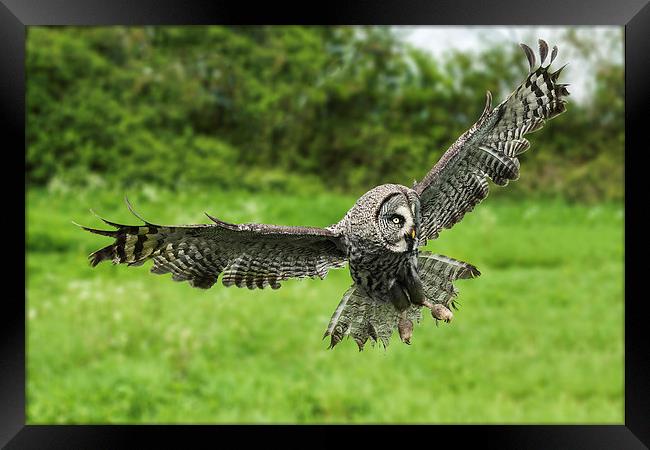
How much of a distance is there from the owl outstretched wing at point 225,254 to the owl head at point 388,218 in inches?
2.1

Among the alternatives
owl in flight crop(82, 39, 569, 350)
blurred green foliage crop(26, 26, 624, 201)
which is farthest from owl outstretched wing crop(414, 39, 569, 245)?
blurred green foliage crop(26, 26, 624, 201)

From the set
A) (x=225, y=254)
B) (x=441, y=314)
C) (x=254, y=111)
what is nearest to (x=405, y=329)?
(x=441, y=314)

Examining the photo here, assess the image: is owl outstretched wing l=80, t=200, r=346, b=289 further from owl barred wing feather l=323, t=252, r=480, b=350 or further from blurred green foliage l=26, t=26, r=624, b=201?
blurred green foliage l=26, t=26, r=624, b=201

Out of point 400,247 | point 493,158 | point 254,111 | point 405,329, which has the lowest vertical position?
point 405,329

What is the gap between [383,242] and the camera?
1.30 m

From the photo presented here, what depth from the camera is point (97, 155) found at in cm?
599

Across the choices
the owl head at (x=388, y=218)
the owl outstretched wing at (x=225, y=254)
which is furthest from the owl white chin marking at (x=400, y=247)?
the owl outstretched wing at (x=225, y=254)

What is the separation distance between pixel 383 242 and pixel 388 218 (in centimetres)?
5

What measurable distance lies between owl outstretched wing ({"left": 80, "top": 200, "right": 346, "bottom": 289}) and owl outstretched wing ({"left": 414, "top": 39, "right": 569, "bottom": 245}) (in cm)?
22

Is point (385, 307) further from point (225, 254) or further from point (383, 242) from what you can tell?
point (225, 254)

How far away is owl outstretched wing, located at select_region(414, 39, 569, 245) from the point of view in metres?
1.43
